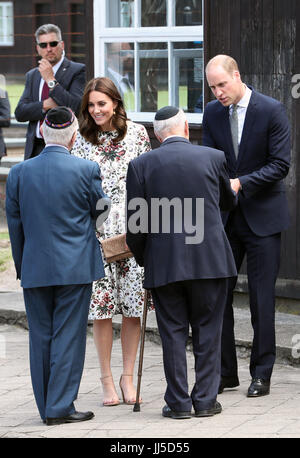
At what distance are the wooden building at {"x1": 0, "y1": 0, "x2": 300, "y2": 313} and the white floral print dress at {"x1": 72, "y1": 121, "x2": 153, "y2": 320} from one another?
2066 millimetres

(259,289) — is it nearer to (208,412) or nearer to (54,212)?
(208,412)

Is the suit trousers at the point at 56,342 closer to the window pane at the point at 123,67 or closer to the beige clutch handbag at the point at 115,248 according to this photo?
the beige clutch handbag at the point at 115,248


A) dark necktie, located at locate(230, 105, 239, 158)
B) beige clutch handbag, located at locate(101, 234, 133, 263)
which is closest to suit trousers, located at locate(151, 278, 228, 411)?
beige clutch handbag, located at locate(101, 234, 133, 263)

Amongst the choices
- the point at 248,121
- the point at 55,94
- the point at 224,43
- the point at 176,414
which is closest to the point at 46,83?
the point at 55,94

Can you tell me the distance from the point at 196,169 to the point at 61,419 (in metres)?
1.57

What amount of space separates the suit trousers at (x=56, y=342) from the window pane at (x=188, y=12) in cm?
363

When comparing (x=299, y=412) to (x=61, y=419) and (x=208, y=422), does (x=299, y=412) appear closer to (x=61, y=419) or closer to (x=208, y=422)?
(x=208, y=422)

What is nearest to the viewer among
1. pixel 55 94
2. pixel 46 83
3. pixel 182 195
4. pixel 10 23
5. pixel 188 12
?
pixel 182 195

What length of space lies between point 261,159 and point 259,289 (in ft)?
2.58

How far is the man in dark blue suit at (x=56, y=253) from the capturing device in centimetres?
629

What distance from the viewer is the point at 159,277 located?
628cm

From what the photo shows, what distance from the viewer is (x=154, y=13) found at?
9.72 meters

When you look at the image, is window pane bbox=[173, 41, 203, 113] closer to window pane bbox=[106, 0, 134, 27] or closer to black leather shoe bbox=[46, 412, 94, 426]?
window pane bbox=[106, 0, 134, 27]
